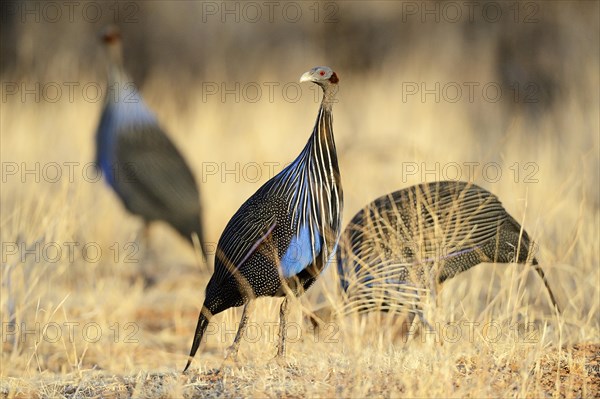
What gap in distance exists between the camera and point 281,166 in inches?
336

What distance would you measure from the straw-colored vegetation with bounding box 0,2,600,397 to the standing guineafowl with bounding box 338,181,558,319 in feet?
0.47

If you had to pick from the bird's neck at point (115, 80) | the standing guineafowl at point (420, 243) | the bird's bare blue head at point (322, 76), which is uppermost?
the bird's neck at point (115, 80)

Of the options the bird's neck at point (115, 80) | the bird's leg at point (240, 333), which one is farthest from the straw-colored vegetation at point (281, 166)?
the bird's neck at point (115, 80)

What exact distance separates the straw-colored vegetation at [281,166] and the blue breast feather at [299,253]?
0.14 m

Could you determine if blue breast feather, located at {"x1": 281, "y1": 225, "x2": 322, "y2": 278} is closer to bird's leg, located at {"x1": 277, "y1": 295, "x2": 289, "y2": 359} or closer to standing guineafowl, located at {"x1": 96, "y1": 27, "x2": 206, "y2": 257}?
bird's leg, located at {"x1": 277, "y1": 295, "x2": 289, "y2": 359}

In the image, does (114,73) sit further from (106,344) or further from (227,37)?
(227,37)

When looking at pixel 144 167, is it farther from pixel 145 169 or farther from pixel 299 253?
pixel 299 253

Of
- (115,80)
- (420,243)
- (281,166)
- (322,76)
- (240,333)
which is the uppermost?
(115,80)

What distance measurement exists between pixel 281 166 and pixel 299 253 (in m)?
4.90

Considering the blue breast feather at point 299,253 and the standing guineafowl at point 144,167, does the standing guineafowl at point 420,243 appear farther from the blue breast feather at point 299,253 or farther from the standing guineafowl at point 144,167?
the standing guineafowl at point 144,167

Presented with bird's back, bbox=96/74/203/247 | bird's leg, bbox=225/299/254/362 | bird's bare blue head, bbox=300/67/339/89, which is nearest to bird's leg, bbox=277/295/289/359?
bird's leg, bbox=225/299/254/362

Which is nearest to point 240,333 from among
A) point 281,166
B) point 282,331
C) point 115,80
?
point 282,331

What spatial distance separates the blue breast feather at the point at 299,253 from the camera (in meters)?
3.66

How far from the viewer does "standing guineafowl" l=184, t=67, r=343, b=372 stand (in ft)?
12.1
